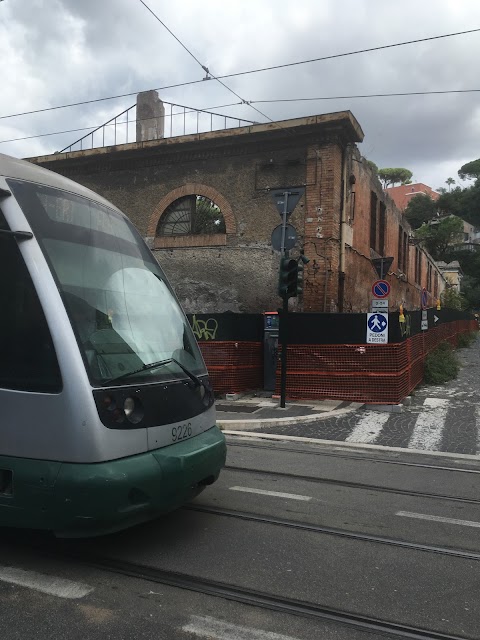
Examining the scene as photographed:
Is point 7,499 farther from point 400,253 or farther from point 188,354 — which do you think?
point 400,253

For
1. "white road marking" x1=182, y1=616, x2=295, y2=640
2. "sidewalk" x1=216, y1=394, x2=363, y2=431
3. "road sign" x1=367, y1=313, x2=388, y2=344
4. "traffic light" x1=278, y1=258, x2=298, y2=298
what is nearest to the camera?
"white road marking" x1=182, y1=616, x2=295, y2=640

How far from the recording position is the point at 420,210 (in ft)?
226

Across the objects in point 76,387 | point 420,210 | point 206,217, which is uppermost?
point 420,210

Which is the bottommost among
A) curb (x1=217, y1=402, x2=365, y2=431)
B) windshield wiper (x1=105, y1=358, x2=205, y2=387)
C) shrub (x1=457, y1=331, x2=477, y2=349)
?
curb (x1=217, y1=402, x2=365, y2=431)

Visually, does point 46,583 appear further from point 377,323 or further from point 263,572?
point 377,323

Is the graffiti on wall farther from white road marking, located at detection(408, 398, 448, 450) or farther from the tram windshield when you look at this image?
the tram windshield

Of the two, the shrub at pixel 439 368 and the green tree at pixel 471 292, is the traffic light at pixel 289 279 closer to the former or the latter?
the shrub at pixel 439 368

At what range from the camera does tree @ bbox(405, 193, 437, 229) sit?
68.2 meters

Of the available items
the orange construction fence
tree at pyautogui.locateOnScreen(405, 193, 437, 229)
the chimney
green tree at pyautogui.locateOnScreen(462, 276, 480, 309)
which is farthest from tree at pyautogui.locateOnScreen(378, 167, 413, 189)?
the orange construction fence

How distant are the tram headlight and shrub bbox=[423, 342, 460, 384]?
40.3 ft

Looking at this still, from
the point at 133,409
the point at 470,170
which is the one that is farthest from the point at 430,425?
the point at 470,170

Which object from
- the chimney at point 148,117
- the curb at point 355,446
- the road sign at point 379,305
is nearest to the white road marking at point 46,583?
the curb at point 355,446

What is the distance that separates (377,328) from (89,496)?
896 centimetres

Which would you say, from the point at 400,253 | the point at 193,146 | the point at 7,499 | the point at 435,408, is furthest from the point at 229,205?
the point at 7,499
